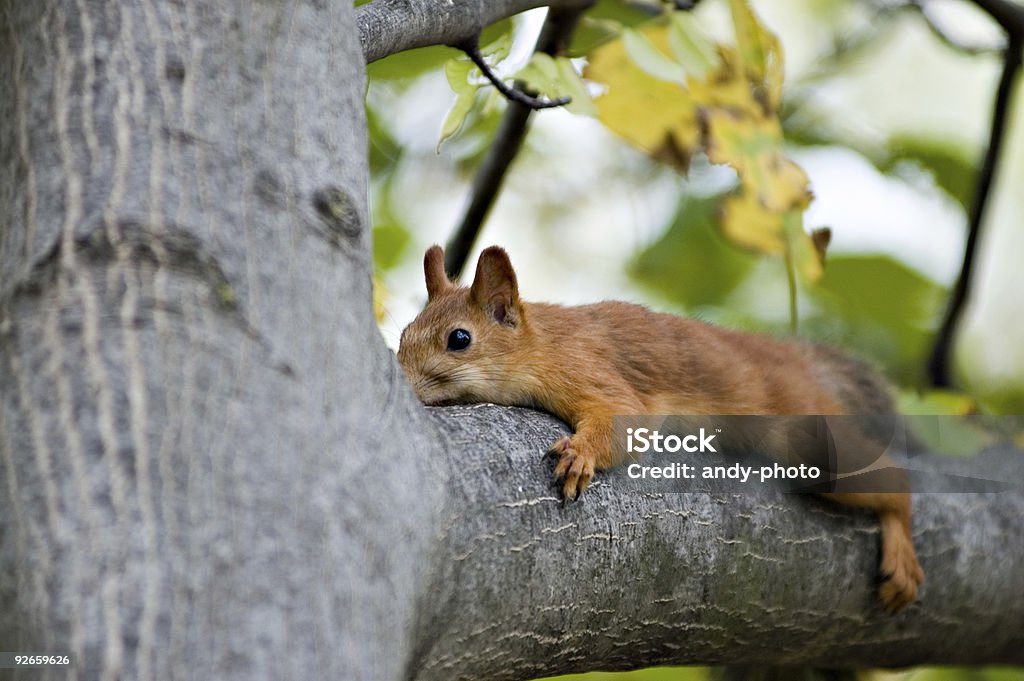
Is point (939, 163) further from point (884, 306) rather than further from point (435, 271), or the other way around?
point (435, 271)

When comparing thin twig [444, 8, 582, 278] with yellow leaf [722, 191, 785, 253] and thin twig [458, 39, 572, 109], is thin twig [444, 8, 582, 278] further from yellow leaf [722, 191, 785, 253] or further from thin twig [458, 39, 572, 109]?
yellow leaf [722, 191, 785, 253]

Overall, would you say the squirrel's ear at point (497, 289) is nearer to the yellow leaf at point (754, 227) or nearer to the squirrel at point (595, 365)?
the squirrel at point (595, 365)

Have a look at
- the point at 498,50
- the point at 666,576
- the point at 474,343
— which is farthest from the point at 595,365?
the point at 498,50

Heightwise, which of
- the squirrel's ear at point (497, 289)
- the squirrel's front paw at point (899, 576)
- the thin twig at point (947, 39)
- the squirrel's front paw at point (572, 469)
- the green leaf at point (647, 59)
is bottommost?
the squirrel's front paw at point (899, 576)

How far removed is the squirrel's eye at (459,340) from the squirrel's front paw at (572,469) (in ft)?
2.16

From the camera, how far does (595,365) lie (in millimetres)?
2559

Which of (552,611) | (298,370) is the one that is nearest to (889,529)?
(552,611)

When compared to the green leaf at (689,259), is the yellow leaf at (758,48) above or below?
above

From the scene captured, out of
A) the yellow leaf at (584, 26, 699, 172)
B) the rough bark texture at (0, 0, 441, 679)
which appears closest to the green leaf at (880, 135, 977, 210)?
the yellow leaf at (584, 26, 699, 172)

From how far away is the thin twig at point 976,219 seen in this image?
135 inches

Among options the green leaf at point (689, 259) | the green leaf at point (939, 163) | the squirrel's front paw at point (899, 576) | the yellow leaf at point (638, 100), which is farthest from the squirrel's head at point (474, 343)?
the green leaf at point (939, 163)

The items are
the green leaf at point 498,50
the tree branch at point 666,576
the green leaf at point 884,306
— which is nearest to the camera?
the tree branch at point 666,576

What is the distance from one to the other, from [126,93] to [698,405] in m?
1.58

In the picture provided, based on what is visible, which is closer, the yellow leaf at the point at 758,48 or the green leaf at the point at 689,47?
the green leaf at the point at 689,47
